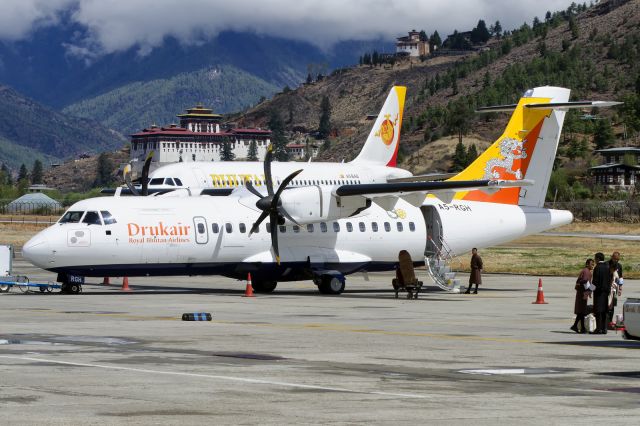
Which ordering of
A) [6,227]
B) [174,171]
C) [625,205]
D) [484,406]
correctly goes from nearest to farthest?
[484,406] → [174,171] → [6,227] → [625,205]

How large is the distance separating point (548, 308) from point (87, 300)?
517 inches

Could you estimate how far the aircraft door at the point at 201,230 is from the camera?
123ft

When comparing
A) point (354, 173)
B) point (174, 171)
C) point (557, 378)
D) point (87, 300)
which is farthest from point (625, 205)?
point (557, 378)

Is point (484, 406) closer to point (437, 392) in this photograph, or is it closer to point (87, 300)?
point (437, 392)

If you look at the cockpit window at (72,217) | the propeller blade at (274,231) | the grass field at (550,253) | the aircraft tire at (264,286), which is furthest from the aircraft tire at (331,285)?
the grass field at (550,253)

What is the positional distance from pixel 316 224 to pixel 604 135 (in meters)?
139

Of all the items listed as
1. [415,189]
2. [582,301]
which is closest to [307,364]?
[582,301]

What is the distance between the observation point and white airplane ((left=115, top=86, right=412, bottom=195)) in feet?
177

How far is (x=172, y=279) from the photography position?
161 ft

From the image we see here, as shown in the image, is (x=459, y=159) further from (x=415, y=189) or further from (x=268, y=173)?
(x=415, y=189)

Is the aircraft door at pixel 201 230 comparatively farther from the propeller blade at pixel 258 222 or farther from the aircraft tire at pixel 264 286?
the aircraft tire at pixel 264 286

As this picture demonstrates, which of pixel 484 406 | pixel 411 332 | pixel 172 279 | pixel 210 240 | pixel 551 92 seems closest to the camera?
pixel 484 406

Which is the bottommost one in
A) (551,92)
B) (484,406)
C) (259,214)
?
(484,406)

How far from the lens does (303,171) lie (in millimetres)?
57719
